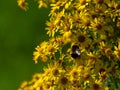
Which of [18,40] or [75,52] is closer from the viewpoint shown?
[75,52]

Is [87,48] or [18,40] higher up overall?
[18,40]

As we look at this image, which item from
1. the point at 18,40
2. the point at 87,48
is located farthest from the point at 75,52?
the point at 18,40

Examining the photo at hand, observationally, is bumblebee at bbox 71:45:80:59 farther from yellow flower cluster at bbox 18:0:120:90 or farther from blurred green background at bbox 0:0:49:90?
blurred green background at bbox 0:0:49:90

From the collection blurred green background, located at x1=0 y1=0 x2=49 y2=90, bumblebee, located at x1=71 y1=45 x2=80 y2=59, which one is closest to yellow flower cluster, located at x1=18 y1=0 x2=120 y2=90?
bumblebee, located at x1=71 y1=45 x2=80 y2=59

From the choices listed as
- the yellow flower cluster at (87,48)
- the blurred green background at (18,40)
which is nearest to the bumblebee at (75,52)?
the yellow flower cluster at (87,48)

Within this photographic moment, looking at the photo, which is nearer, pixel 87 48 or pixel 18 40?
pixel 87 48

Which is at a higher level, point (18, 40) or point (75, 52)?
point (18, 40)

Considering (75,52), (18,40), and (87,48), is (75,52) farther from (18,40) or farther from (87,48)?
(18,40)

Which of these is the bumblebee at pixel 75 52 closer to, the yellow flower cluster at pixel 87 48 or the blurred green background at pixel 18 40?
the yellow flower cluster at pixel 87 48
